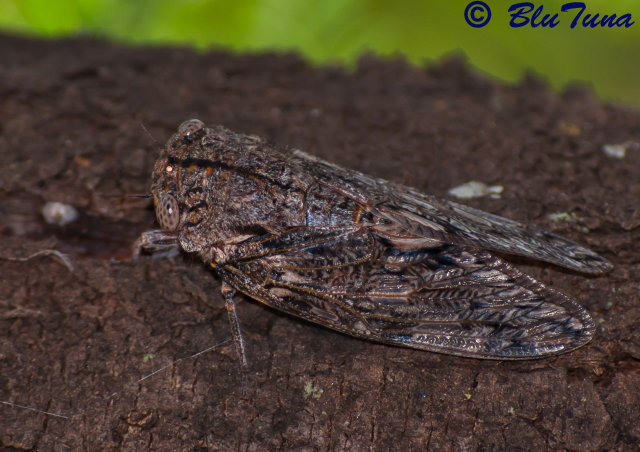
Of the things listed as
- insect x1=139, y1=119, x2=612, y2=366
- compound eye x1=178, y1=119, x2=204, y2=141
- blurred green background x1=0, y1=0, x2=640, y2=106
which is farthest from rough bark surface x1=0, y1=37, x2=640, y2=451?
blurred green background x1=0, y1=0, x2=640, y2=106

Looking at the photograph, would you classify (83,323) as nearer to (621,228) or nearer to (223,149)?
(223,149)

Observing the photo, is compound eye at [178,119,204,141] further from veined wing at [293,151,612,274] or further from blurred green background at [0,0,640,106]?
blurred green background at [0,0,640,106]

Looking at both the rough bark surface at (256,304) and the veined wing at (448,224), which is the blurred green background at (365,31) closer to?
the rough bark surface at (256,304)

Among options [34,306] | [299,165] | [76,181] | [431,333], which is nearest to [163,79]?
[76,181]

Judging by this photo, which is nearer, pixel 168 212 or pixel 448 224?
pixel 448 224

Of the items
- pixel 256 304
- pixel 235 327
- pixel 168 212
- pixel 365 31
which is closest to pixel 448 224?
pixel 256 304

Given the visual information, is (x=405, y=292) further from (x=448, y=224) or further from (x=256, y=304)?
(x=256, y=304)
